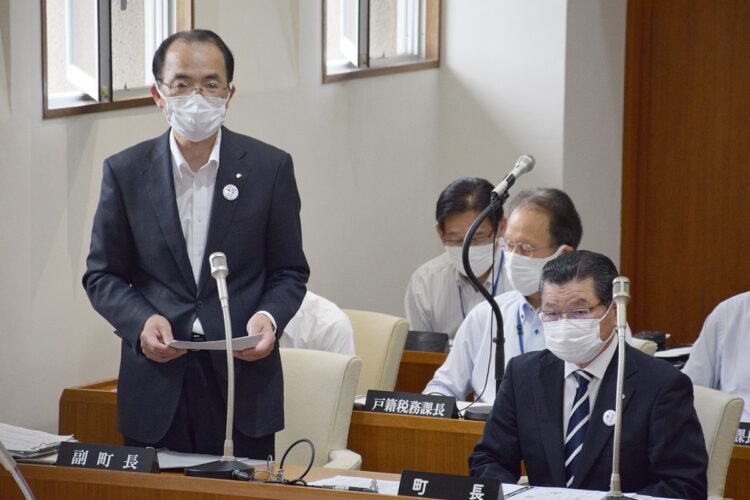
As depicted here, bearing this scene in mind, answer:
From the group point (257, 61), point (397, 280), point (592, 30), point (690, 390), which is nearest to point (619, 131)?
point (592, 30)

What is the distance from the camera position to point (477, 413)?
3373mm

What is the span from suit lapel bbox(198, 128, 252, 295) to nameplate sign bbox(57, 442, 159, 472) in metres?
0.42

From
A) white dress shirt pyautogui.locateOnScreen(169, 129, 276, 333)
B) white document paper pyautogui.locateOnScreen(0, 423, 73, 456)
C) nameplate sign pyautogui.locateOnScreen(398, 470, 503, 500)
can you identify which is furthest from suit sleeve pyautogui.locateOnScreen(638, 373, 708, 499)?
white document paper pyautogui.locateOnScreen(0, 423, 73, 456)

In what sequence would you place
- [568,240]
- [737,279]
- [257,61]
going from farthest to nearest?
[737,279]
[257,61]
[568,240]

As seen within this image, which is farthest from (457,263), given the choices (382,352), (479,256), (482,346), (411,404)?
(411,404)

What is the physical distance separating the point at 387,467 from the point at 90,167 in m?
1.57

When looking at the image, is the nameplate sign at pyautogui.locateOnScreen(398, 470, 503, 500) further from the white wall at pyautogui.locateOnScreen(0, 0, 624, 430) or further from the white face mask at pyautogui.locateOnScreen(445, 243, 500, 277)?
the white face mask at pyautogui.locateOnScreen(445, 243, 500, 277)

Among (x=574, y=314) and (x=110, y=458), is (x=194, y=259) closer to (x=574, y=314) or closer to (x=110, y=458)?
(x=110, y=458)

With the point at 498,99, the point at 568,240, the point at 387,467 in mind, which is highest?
the point at 498,99

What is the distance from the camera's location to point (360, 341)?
446 cm

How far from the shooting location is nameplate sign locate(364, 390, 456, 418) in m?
3.41

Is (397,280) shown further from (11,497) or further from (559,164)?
(11,497)

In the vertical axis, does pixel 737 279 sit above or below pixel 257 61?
below

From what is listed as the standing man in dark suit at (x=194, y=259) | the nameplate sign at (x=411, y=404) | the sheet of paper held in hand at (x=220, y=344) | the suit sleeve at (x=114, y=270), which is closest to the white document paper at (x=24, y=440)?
the standing man in dark suit at (x=194, y=259)
